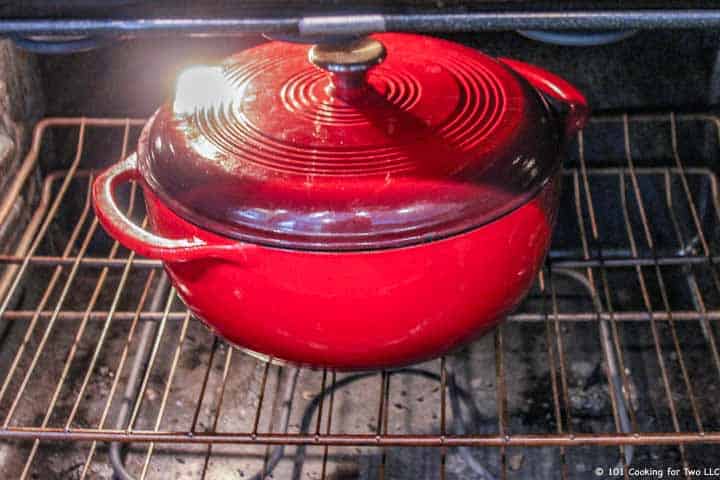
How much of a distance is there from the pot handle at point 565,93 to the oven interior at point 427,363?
0.26m

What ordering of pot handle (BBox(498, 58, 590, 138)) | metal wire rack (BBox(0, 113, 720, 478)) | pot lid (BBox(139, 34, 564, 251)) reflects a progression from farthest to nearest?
metal wire rack (BBox(0, 113, 720, 478)) < pot handle (BBox(498, 58, 590, 138)) < pot lid (BBox(139, 34, 564, 251))

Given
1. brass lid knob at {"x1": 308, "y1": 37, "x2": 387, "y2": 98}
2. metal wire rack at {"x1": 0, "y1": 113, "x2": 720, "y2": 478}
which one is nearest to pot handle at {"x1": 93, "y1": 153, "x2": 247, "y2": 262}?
brass lid knob at {"x1": 308, "y1": 37, "x2": 387, "y2": 98}

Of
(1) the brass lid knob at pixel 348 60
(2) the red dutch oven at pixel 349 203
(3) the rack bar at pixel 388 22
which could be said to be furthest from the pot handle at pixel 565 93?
(3) the rack bar at pixel 388 22

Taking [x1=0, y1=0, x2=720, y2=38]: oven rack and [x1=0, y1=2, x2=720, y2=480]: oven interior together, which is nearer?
[x1=0, y1=0, x2=720, y2=38]: oven rack

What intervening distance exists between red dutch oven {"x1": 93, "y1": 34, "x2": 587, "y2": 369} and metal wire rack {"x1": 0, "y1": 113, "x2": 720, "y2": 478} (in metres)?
0.24

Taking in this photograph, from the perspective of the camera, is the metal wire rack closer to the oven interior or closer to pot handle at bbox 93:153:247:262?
the oven interior

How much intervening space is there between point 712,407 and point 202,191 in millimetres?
860

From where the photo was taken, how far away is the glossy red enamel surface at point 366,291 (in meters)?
0.64

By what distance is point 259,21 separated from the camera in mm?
474

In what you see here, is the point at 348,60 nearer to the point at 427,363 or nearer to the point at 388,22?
the point at 388,22

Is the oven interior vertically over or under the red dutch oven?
under

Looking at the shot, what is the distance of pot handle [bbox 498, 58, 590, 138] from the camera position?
814 mm

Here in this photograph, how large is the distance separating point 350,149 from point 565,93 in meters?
0.30

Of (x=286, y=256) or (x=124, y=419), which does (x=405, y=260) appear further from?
(x=124, y=419)
